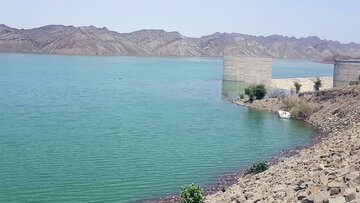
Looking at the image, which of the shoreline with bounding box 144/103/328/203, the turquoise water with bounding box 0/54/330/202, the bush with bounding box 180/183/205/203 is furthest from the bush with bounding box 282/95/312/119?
the bush with bounding box 180/183/205/203

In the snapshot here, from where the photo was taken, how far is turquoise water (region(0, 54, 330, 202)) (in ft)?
61.1

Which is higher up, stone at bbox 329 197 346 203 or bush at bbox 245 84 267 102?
stone at bbox 329 197 346 203

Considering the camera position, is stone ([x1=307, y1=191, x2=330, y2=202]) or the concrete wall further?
the concrete wall

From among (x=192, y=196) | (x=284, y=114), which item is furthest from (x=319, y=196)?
(x=284, y=114)

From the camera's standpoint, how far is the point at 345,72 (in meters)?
56.3

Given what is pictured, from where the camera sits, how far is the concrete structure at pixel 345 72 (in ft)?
180

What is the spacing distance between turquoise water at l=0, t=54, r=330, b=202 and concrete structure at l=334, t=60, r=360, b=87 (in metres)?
19.6

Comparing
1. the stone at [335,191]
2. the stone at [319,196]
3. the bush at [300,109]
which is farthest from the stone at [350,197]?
the bush at [300,109]

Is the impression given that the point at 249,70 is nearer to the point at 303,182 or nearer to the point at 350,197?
the point at 303,182

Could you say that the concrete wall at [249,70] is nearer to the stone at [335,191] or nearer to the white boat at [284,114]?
the white boat at [284,114]

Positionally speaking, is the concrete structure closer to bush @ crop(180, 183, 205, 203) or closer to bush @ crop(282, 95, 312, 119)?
bush @ crop(282, 95, 312, 119)

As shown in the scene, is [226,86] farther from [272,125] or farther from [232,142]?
[232,142]

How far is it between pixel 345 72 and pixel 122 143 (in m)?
40.5

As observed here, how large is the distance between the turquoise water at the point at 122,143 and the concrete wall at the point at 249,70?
89.1 ft
